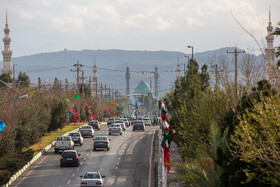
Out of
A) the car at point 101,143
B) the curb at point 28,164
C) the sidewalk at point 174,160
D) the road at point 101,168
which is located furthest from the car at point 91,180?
the car at point 101,143

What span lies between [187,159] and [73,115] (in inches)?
2795

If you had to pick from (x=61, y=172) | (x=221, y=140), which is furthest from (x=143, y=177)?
(x=221, y=140)

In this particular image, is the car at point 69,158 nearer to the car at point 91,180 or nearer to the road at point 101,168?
the road at point 101,168

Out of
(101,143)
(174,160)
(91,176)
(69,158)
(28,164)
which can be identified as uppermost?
(91,176)

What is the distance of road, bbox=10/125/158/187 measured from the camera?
37.2m

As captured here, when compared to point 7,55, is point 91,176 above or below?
below

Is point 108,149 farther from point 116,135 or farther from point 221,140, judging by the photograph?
point 221,140

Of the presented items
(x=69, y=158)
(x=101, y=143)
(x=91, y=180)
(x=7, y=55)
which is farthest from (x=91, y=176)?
(x=7, y=55)

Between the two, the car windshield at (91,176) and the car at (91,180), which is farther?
the car windshield at (91,176)

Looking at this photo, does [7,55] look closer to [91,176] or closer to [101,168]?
[101,168]

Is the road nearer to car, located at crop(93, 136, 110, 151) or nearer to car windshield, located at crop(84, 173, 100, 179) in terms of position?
car, located at crop(93, 136, 110, 151)

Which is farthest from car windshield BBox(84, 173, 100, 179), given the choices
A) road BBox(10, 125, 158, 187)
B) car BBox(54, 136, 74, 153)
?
car BBox(54, 136, 74, 153)

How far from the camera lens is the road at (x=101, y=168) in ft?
122

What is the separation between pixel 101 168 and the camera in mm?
43406
